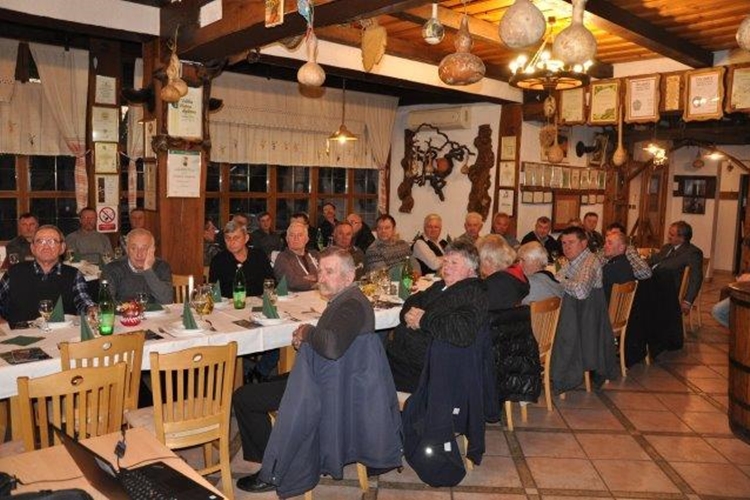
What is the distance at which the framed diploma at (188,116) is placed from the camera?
5316mm

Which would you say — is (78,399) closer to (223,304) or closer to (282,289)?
(223,304)

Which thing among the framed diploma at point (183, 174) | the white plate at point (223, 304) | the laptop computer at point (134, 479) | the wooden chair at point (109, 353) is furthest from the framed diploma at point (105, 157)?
the laptop computer at point (134, 479)

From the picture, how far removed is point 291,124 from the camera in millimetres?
8523

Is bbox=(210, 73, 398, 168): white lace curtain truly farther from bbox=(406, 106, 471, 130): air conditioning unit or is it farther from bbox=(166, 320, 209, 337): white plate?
bbox=(166, 320, 209, 337): white plate

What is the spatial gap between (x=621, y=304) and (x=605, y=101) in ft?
8.48

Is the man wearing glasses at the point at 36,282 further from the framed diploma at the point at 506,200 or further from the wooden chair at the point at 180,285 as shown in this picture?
the framed diploma at the point at 506,200

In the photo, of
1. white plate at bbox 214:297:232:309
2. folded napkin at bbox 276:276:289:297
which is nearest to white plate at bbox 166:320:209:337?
white plate at bbox 214:297:232:309

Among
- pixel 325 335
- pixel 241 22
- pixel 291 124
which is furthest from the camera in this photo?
pixel 291 124

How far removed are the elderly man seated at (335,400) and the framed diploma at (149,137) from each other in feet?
10.3

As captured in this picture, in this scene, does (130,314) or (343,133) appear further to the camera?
(343,133)

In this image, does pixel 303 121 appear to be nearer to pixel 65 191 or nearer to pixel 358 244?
pixel 358 244

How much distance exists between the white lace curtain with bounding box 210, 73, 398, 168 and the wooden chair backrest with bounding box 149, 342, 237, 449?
17.7 ft

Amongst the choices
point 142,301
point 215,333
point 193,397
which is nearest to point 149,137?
point 142,301

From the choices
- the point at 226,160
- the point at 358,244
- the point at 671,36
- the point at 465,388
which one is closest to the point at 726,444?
the point at 465,388
